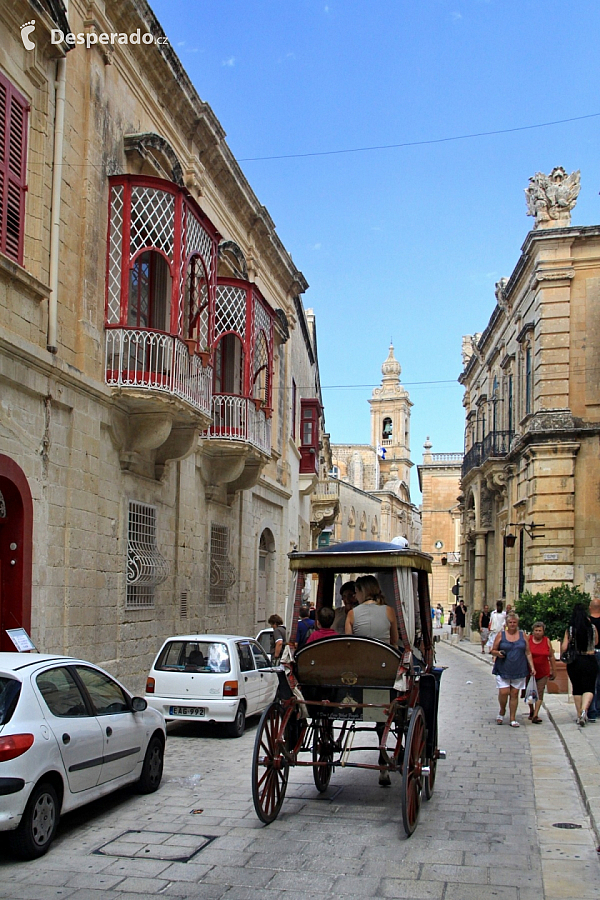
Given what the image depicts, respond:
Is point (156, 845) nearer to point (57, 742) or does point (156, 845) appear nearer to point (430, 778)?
point (57, 742)

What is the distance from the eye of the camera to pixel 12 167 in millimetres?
10719

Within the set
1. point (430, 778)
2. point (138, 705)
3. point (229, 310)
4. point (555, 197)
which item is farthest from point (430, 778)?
point (555, 197)

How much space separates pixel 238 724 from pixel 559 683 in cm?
729

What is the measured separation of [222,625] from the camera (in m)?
19.3

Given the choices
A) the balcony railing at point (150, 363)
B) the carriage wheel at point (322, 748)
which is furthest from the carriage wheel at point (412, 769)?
the balcony railing at point (150, 363)

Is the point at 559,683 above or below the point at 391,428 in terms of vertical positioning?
below

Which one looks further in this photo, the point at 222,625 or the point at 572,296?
the point at 572,296

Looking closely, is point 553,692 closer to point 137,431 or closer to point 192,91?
point 137,431

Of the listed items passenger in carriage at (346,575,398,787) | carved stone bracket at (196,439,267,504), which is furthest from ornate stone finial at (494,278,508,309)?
passenger in carriage at (346,575,398,787)

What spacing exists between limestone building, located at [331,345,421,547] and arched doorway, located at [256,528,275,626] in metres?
63.3

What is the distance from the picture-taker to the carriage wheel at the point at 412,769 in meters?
6.72

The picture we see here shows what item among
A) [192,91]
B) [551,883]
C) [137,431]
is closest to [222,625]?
[137,431]

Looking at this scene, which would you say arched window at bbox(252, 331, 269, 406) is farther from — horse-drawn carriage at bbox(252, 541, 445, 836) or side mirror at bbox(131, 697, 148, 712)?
side mirror at bbox(131, 697, 148, 712)

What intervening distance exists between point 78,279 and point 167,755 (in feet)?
20.4
